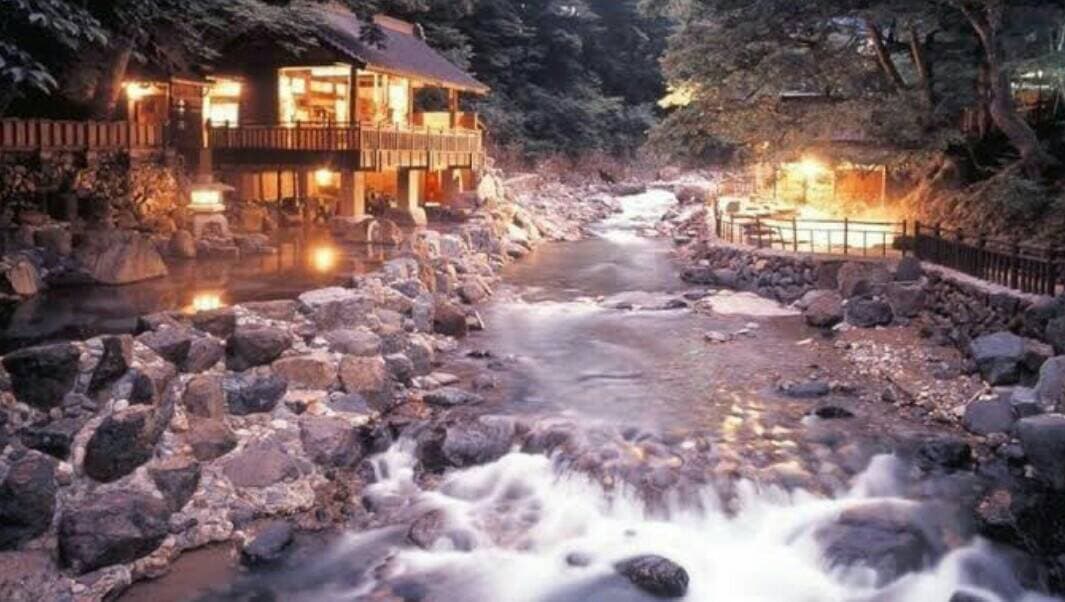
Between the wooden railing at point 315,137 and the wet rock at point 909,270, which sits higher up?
the wooden railing at point 315,137

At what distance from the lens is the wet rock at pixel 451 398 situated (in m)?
14.1

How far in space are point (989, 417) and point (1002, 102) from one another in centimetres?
1065

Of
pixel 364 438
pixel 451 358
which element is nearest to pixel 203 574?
pixel 364 438

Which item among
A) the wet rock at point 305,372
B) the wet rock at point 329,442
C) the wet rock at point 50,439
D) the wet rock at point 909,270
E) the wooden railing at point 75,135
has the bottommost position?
the wet rock at point 329,442

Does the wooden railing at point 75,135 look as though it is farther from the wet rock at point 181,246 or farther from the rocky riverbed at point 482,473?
the rocky riverbed at point 482,473

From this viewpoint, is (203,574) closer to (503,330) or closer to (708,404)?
(708,404)

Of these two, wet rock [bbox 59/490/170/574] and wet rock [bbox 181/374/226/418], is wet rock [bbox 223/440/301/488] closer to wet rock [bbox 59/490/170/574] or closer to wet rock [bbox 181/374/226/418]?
wet rock [bbox 181/374/226/418]

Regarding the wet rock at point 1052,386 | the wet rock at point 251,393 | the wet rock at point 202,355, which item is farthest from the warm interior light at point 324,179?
the wet rock at point 1052,386

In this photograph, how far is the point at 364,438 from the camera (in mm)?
12617

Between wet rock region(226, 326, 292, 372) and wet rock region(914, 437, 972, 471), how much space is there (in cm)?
964

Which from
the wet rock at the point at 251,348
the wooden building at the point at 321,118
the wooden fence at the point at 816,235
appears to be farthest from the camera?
the wooden building at the point at 321,118

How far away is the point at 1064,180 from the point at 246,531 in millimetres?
19344

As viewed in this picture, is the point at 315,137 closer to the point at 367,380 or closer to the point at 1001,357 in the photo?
the point at 367,380

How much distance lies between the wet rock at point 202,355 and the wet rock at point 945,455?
10.3 meters
